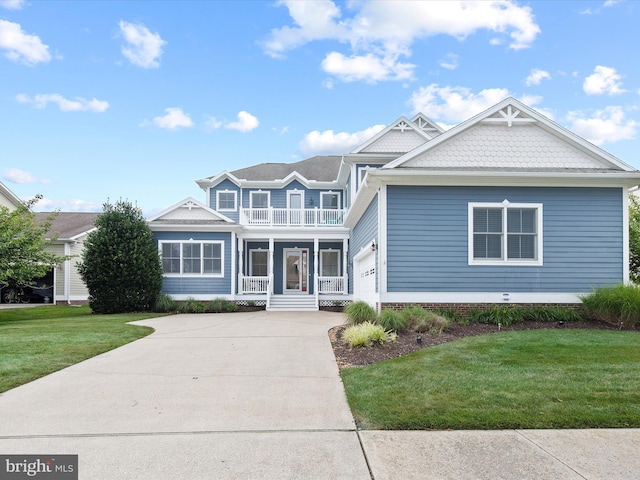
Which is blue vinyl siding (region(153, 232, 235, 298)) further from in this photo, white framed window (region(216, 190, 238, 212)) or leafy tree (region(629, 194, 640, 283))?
leafy tree (region(629, 194, 640, 283))

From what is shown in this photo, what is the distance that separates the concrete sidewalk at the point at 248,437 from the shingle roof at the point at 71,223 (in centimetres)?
2049

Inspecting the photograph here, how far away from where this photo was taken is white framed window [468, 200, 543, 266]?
11.4m

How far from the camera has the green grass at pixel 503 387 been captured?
14.5 feet

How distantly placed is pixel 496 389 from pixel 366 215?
994 centimetres

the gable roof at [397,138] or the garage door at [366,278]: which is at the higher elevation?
the gable roof at [397,138]

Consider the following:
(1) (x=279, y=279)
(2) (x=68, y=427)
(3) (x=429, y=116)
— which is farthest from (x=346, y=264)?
(2) (x=68, y=427)

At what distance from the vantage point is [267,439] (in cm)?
410

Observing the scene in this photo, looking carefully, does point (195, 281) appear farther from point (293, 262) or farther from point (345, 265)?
point (345, 265)

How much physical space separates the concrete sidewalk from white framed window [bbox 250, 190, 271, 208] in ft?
57.2

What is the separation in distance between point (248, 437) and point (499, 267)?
9.09 metres

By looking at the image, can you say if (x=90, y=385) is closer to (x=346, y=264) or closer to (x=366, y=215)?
(x=366, y=215)

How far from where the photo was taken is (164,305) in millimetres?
18203

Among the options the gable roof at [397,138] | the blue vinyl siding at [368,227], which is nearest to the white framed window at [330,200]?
the blue vinyl siding at [368,227]

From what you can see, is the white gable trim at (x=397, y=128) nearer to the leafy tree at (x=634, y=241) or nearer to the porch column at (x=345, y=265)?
the porch column at (x=345, y=265)
